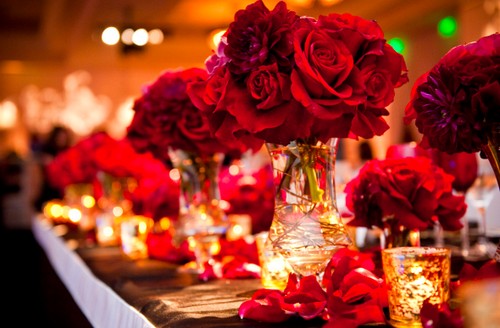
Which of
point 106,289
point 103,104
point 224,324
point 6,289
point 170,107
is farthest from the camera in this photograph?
point 103,104

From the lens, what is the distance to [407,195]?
1.25 m

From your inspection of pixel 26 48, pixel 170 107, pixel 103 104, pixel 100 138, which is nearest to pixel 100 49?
pixel 26 48

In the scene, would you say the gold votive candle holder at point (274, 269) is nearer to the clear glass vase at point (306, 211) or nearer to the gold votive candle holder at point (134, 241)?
the clear glass vase at point (306, 211)

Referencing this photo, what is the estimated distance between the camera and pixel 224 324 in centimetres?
102

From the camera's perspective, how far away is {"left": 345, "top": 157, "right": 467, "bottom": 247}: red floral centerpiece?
1.24 m

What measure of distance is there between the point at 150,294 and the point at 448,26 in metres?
9.78

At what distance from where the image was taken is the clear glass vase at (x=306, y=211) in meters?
1.12

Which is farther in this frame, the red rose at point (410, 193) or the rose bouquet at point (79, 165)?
the rose bouquet at point (79, 165)

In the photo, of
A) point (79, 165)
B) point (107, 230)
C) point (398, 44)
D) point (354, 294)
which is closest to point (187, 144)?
point (354, 294)

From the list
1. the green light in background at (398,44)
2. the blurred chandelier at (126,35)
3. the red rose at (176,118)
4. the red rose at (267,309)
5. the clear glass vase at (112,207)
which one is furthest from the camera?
the green light in background at (398,44)

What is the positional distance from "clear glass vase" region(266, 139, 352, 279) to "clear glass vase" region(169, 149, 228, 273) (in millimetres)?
562

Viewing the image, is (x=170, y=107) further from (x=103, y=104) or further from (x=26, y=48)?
(x=103, y=104)

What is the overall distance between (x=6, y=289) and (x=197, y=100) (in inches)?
173

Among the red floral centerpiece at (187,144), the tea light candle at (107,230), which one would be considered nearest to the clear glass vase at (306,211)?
the red floral centerpiece at (187,144)
